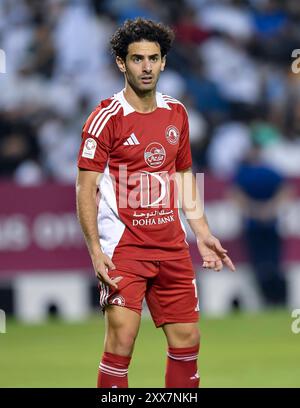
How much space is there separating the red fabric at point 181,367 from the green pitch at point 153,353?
1.96 meters

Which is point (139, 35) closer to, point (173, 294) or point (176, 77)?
point (173, 294)

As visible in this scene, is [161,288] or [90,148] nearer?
[90,148]

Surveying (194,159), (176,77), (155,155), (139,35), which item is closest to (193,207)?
(155,155)

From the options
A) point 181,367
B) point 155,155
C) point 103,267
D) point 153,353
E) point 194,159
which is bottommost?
point 153,353

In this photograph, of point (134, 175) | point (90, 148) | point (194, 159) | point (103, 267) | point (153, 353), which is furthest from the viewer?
point (194, 159)

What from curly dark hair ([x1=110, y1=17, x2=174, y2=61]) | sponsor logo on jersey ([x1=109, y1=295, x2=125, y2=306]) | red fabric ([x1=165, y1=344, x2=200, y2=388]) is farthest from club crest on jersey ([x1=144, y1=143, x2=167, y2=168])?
red fabric ([x1=165, y1=344, x2=200, y2=388])

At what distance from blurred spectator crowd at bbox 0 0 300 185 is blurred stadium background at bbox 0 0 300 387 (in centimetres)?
2

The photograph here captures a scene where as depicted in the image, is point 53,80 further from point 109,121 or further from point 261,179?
point 109,121

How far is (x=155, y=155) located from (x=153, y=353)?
4.63m

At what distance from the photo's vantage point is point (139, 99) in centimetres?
666

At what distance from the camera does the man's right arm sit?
643 centimetres

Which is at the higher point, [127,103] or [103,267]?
Answer: [127,103]

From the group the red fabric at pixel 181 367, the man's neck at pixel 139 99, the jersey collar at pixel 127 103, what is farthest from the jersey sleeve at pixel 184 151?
the red fabric at pixel 181 367

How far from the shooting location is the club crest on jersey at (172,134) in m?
6.70
